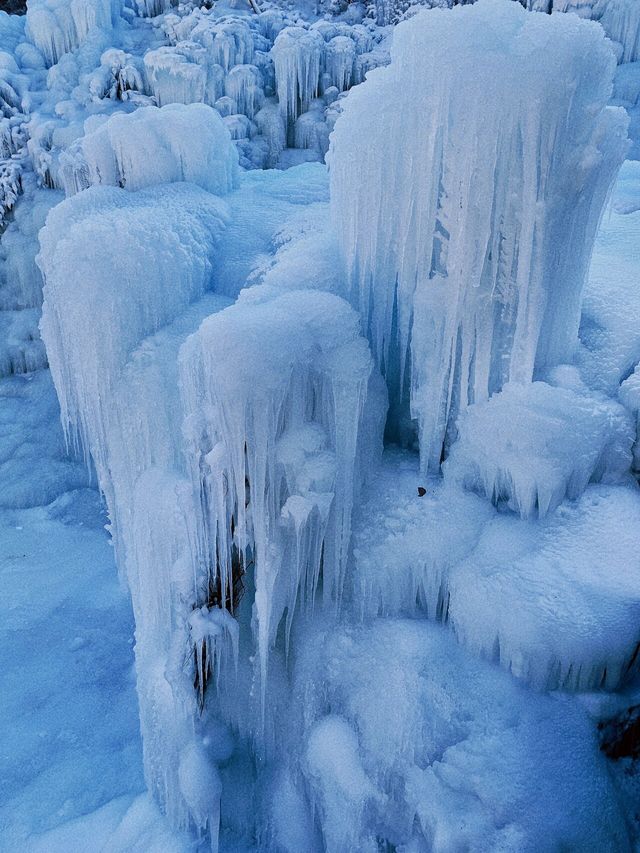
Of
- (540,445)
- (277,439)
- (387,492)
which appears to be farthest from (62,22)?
(540,445)

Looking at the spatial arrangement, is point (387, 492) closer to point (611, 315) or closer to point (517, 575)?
point (517, 575)

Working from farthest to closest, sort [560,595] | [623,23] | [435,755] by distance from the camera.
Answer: [623,23] → [560,595] → [435,755]

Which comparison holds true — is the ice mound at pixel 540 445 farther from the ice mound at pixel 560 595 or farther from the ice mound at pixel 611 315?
the ice mound at pixel 611 315

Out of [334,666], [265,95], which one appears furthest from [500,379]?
[265,95]

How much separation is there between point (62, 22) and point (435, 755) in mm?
13218

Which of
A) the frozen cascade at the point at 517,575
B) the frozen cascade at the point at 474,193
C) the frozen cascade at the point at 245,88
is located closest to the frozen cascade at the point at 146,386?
the frozen cascade at the point at 517,575

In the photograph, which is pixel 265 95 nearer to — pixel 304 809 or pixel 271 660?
pixel 271 660

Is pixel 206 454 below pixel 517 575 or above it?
above

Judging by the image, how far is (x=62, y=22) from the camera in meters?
11.0

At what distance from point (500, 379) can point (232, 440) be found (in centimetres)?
191

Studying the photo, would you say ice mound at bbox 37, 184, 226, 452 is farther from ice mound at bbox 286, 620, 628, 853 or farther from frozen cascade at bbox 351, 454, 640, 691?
ice mound at bbox 286, 620, 628, 853

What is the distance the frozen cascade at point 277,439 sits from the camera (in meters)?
A: 3.45

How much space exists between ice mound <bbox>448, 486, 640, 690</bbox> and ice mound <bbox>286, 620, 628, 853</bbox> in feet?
0.60

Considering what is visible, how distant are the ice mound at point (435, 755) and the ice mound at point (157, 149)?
5.44 m
